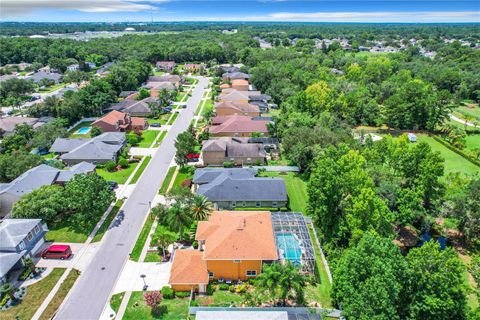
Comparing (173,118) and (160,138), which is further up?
(173,118)

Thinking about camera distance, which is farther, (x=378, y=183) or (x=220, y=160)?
(x=220, y=160)

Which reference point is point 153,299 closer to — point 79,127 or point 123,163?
point 123,163

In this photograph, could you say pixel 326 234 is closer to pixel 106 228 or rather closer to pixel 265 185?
pixel 265 185

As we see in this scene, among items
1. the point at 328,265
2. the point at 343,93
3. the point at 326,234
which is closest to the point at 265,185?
the point at 326,234

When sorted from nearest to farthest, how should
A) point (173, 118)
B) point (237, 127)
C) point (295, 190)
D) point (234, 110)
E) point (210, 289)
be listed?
point (210, 289) < point (295, 190) < point (237, 127) < point (173, 118) < point (234, 110)

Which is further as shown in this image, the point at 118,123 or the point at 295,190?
the point at 118,123

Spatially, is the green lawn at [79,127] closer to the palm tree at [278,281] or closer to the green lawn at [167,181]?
the green lawn at [167,181]

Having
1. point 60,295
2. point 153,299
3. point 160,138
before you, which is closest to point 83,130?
point 160,138

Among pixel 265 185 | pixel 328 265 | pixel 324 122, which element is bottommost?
pixel 328 265

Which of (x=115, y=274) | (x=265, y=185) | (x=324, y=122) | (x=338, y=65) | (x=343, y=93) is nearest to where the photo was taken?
(x=115, y=274)
